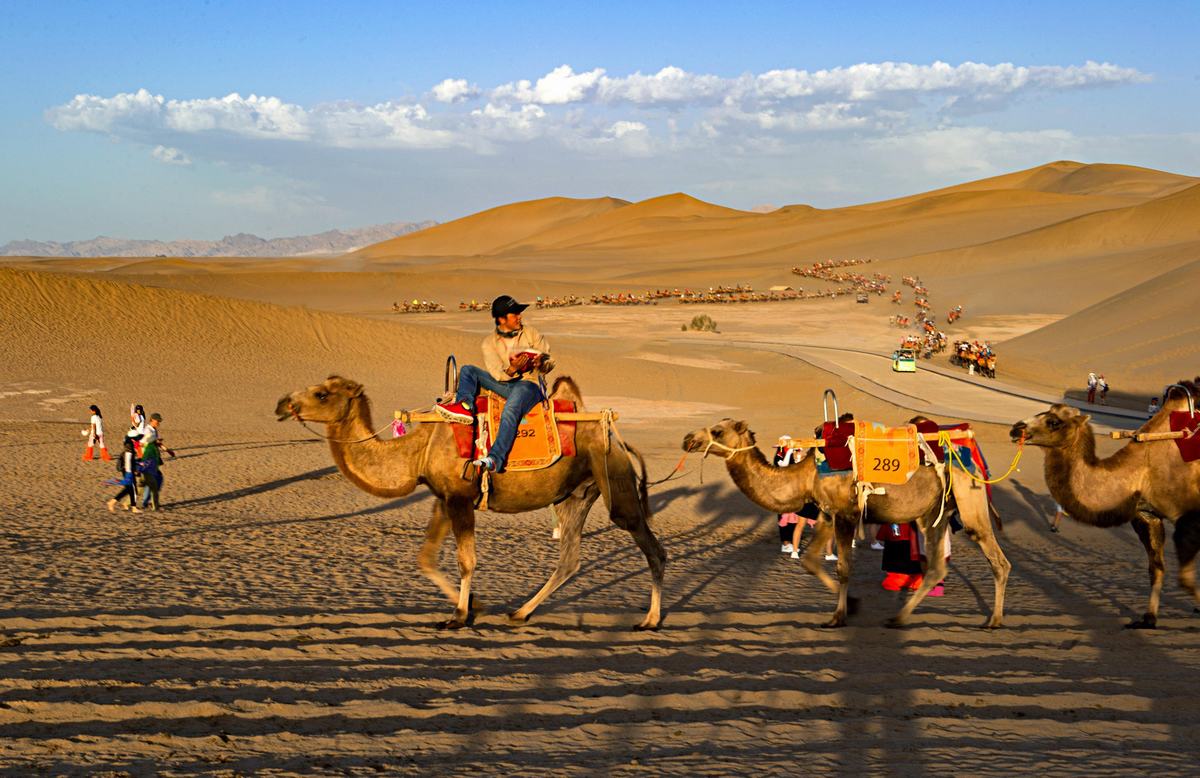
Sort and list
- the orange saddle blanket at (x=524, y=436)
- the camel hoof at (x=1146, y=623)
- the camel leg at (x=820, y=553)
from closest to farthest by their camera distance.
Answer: the orange saddle blanket at (x=524, y=436) < the camel hoof at (x=1146, y=623) < the camel leg at (x=820, y=553)

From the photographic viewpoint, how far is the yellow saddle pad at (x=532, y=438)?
894cm

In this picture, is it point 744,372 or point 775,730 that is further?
point 744,372

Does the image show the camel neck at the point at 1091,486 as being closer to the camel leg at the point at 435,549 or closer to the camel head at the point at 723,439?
the camel head at the point at 723,439

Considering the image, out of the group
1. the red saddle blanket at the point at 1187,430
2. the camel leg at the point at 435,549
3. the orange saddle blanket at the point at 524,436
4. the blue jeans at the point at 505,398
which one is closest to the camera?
the blue jeans at the point at 505,398

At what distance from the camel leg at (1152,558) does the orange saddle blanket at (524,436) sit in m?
5.37

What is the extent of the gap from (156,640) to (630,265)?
117095 millimetres

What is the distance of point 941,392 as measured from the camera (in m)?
32.2

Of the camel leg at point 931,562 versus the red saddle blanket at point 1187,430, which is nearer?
the red saddle blanket at point 1187,430

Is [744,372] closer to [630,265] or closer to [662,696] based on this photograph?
[662,696]

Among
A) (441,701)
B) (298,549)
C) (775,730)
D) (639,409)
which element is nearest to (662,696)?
(775,730)

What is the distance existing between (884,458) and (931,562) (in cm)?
125

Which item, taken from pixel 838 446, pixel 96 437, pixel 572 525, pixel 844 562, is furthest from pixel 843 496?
pixel 96 437

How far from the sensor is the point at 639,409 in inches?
1184

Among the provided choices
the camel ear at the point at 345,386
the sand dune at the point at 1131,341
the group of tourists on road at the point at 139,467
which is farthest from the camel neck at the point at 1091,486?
the sand dune at the point at 1131,341
